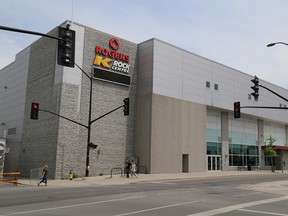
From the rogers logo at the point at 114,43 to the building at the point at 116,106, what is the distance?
0.12 metres

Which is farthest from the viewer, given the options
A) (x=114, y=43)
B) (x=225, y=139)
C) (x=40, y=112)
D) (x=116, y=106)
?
(x=225, y=139)

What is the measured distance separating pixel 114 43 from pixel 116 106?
24.3 feet

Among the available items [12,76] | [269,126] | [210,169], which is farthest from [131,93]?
[269,126]

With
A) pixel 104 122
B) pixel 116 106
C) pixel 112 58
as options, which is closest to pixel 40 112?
pixel 104 122

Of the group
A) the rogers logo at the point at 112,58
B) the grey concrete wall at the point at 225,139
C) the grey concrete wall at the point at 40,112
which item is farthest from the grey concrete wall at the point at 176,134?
the grey concrete wall at the point at 40,112

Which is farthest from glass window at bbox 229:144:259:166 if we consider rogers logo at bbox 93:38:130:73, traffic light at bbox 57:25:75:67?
traffic light at bbox 57:25:75:67

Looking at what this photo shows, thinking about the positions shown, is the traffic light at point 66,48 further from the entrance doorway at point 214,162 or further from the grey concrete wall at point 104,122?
the entrance doorway at point 214,162

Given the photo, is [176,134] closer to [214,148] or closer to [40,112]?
[214,148]

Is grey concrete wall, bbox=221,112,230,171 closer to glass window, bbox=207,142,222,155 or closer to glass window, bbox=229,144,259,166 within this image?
glass window, bbox=207,142,222,155

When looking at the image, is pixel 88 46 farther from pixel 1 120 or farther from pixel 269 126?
pixel 269 126

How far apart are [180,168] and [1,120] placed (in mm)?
27468

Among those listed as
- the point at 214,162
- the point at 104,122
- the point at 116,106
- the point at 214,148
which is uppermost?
the point at 116,106

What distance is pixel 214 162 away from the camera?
46844mm

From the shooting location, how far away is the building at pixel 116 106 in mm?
34312
